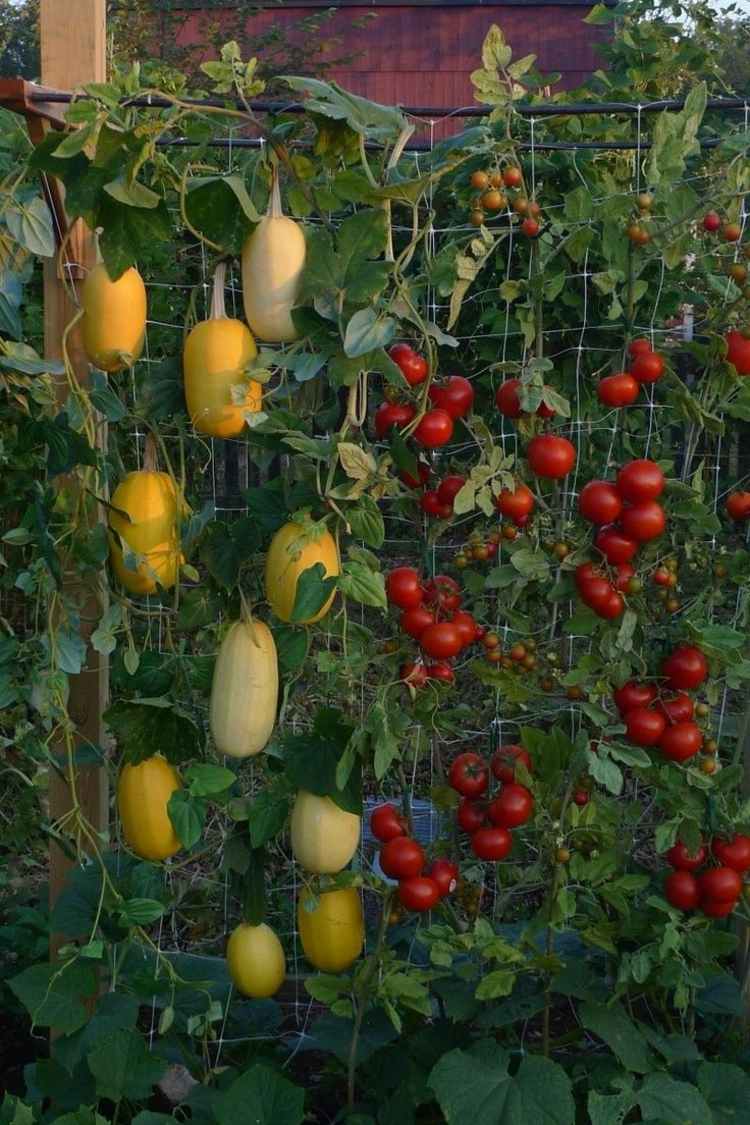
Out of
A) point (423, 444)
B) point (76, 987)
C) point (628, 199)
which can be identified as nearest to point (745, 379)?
point (628, 199)

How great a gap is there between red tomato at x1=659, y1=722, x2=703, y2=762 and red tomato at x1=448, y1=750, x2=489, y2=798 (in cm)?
30

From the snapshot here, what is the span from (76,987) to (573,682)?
38.7 inches

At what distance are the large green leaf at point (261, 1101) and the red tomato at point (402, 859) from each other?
0.36 m

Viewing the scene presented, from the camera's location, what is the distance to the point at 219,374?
182 centimetres

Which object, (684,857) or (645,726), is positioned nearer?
(645,726)

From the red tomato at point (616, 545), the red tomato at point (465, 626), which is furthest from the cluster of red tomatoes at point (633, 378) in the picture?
the red tomato at point (465, 626)

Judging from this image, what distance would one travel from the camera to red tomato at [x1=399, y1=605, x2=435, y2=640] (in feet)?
6.48

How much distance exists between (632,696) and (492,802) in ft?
0.97

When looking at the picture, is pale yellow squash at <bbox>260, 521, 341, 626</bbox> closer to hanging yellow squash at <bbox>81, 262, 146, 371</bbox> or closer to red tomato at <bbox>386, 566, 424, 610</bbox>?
red tomato at <bbox>386, 566, 424, 610</bbox>

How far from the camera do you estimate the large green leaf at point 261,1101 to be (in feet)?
6.27

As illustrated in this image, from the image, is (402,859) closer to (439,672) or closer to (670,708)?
(439,672)

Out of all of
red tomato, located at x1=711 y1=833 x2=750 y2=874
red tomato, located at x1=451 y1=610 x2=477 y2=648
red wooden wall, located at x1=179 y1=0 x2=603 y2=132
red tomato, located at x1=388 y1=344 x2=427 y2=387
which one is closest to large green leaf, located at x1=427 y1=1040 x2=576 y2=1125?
red tomato, located at x1=711 y1=833 x2=750 y2=874

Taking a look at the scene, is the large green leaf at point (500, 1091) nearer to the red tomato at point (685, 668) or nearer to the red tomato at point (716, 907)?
the red tomato at point (716, 907)

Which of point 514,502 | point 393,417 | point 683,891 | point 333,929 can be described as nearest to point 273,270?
point 393,417
